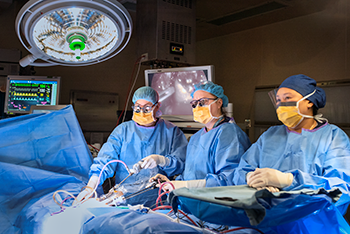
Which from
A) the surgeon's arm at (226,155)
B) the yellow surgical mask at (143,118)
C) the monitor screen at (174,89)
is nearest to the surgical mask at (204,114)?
the surgeon's arm at (226,155)

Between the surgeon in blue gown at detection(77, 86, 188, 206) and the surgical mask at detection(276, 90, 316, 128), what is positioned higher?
the surgical mask at detection(276, 90, 316, 128)

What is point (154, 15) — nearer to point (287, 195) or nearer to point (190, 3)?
point (190, 3)

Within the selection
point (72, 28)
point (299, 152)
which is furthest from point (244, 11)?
point (72, 28)

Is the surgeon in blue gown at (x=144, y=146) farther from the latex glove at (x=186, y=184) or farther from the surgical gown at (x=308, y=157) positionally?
the surgical gown at (x=308, y=157)

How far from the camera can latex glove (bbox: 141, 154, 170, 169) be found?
1720 mm

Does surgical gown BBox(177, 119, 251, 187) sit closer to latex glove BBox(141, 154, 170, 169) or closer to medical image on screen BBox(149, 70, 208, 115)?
latex glove BBox(141, 154, 170, 169)

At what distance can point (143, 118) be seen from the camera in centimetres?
203

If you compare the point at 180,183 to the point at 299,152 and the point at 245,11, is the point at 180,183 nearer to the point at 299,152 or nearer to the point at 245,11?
the point at 299,152

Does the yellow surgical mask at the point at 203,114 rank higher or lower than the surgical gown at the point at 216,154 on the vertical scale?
higher

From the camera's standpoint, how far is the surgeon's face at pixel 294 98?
139 cm

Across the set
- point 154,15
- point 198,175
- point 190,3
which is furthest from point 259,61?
point 198,175

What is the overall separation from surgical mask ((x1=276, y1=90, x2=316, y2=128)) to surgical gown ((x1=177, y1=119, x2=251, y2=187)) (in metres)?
0.31

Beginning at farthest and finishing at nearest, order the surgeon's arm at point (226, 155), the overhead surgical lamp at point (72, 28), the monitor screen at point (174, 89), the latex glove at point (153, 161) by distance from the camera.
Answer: the monitor screen at point (174, 89)
the latex glove at point (153, 161)
the surgeon's arm at point (226, 155)
the overhead surgical lamp at point (72, 28)

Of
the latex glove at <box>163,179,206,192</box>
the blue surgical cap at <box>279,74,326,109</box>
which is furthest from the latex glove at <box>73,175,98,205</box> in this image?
the blue surgical cap at <box>279,74,326,109</box>
